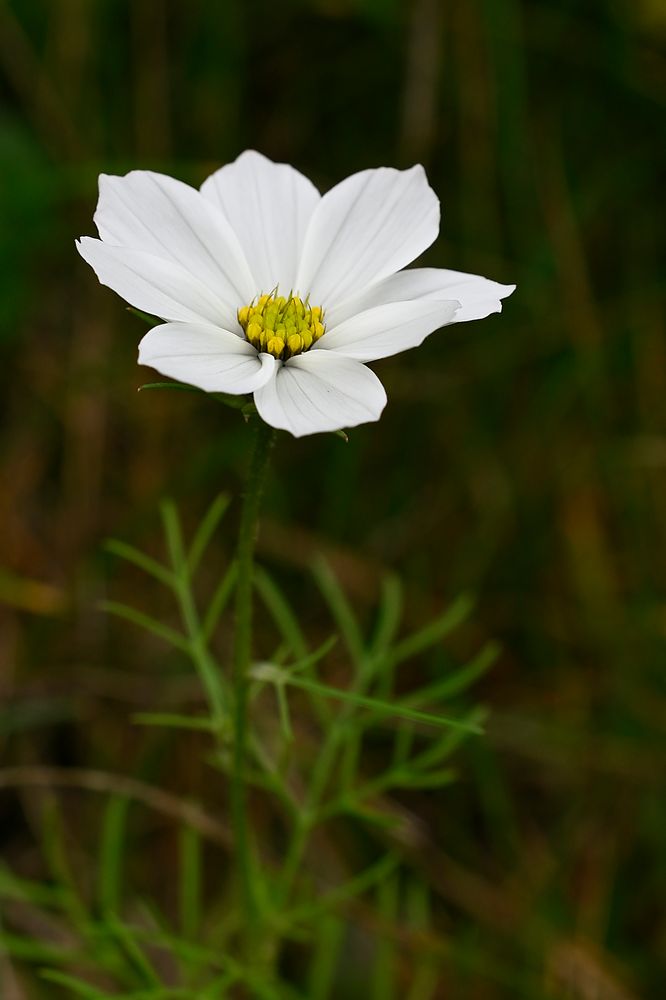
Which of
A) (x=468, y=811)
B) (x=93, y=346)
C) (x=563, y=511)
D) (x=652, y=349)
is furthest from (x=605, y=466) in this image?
(x=93, y=346)

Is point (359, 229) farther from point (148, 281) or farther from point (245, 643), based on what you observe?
point (245, 643)

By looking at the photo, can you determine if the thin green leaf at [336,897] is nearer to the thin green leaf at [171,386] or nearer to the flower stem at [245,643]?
the flower stem at [245,643]

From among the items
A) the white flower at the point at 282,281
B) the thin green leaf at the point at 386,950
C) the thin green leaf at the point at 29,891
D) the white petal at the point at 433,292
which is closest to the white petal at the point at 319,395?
the white flower at the point at 282,281

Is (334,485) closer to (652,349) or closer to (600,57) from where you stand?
(652,349)

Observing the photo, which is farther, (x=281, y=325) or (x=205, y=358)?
(x=281, y=325)

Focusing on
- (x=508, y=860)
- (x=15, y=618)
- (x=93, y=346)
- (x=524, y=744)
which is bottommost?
(x=508, y=860)

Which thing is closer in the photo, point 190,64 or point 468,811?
point 468,811

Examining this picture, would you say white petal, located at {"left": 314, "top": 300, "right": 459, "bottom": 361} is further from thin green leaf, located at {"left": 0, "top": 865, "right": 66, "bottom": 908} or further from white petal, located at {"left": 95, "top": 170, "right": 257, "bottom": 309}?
thin green leaf, located at {"left": 0, "top": 865, "right": 66, "bottom": 908}

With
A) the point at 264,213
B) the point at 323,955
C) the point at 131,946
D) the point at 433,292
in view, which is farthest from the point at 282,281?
the point at 323,955
